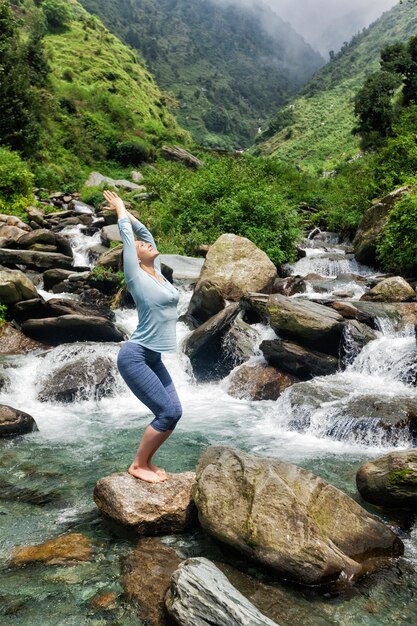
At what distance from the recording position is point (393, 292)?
13961 mm

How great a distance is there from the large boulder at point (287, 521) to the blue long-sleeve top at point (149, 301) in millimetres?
1476

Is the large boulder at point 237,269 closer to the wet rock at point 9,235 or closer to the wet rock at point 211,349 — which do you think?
the wet rock at point 211,349

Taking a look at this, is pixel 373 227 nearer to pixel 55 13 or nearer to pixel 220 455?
pixel 220 455

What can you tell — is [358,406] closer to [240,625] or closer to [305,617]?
[305,617]

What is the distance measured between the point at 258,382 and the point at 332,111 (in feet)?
319

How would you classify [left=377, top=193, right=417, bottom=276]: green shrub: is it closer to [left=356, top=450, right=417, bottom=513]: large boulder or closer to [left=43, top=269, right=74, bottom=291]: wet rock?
[left=43, top=269, right=74, bottom=291]: wet rock

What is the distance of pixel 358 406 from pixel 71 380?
5.94 m

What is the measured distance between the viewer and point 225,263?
1505cm

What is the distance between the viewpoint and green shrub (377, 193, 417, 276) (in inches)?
612

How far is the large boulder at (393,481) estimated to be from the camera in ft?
18.3

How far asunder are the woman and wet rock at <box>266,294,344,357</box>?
6.55m

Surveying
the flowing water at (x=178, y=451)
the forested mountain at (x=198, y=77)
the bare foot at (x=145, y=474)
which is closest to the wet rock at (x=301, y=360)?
the flowing water at (x=178, y=451)


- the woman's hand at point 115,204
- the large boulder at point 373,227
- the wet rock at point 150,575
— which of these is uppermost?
the large boulder at point 373,227

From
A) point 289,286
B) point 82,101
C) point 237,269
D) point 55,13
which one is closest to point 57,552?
point 237,269
